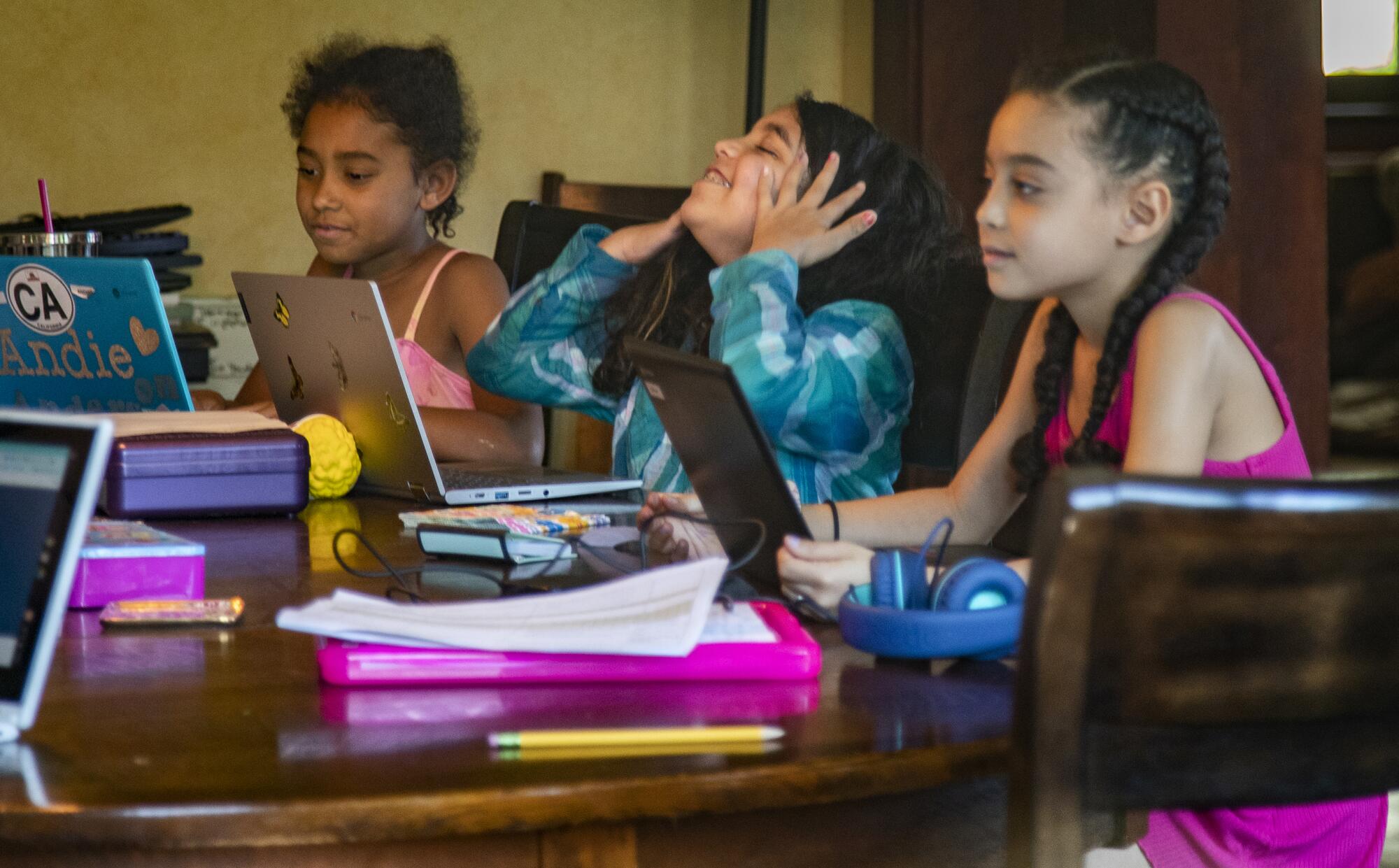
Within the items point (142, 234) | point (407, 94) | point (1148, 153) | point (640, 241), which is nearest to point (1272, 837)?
point (1148, 153)

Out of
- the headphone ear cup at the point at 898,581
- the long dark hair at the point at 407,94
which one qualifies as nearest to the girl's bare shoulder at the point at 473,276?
the long dark hair at the point at 407,94

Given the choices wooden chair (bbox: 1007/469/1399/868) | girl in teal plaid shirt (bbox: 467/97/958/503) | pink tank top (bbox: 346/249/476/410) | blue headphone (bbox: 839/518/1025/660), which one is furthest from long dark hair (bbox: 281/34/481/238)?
wooden chair (bbox: 1007/469/1399/868)

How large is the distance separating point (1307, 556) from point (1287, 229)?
2011mm

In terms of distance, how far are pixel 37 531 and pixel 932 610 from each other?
48 centimetres

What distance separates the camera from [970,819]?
74 centimetres

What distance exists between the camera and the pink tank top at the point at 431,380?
2107mm

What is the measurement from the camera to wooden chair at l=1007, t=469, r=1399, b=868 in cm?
58

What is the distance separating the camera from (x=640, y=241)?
1.83 metres

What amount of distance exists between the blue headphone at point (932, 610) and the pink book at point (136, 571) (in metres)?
0.46

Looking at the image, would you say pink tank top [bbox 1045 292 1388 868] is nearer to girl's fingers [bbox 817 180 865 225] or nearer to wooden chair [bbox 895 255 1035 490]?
wooden chair [bbox 895 255 1035 490]

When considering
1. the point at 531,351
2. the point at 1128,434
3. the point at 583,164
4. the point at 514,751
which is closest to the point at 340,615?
the point at 514,751

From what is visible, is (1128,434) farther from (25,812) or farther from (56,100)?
(56,100)

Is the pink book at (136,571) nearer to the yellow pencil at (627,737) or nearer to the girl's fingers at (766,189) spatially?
the yellow pencil at (627,737)

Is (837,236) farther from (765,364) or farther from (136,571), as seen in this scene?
(136,571)
